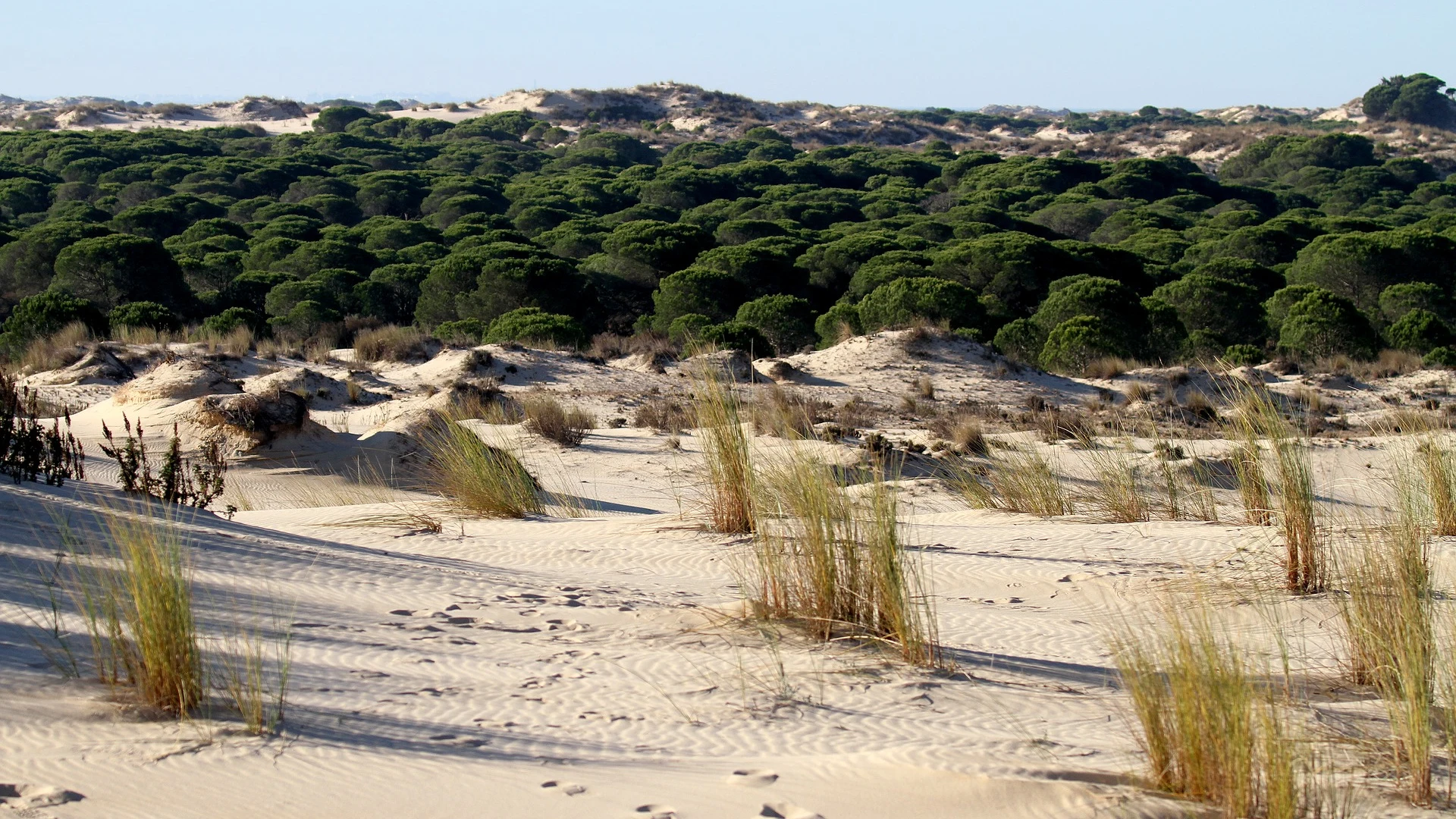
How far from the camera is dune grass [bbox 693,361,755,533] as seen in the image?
20.8 feet

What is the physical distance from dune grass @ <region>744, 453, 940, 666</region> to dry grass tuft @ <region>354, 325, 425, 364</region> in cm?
1501

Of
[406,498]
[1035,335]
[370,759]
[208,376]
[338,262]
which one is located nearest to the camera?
[370,759]

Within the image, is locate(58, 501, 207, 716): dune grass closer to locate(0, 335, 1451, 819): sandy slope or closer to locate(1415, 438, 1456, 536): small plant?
locate(0, 335, 1451, 819): sandy slope

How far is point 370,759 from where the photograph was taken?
302cm

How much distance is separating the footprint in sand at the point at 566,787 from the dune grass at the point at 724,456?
3100mm

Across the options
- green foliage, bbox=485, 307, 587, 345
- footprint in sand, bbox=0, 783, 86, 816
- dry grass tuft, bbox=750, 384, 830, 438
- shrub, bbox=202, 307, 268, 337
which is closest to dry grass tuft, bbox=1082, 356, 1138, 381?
dry grass tuft, bbox=750, 384, 830, 438

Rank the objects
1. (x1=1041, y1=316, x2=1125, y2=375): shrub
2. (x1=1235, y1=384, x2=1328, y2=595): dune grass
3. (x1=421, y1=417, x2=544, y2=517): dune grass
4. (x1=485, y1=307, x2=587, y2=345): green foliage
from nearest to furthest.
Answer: (x1=1235, y1=384, x2=1328, y2=595): dune grass
(x1=421, y1=417, x2=544, y2=517): dune grass
(x1=1041, y1=316, x2=1125, y2=375): shrub
(x1=485, y1=307, x2=587, y2=345): green foliage

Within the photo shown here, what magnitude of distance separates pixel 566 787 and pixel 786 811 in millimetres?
526

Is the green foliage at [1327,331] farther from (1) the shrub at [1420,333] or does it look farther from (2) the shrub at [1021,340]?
(2) the shrub at [1021,340]

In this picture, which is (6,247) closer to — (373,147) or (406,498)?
(406,498)

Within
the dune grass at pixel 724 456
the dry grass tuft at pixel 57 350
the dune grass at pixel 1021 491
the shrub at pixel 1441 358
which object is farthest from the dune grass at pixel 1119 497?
the shrub at pixel 1441 358

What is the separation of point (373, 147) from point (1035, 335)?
43.2 m

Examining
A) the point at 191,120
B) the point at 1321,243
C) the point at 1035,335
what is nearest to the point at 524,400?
the point at 1035,335

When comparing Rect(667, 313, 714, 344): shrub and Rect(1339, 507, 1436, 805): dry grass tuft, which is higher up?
Rect(1339, 507, 1436, 805): dry grass tuft
